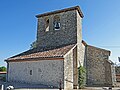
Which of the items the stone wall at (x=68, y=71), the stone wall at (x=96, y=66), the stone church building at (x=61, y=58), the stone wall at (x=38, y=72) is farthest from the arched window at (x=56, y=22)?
the stone wall at (x=38, y=72)

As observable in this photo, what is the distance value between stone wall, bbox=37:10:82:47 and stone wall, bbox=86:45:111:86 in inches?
124

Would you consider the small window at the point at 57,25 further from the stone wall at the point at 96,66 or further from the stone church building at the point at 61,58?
the stone wall at the point at 96,66

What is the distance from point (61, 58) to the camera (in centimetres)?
1396

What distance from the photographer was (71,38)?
57.9 feet

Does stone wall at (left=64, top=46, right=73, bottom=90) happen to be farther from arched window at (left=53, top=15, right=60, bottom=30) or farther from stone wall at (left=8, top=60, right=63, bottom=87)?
arched window at (left=53, top=15, right=60, bottom=30)

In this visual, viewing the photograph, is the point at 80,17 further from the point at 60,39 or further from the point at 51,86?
the point at 51,86

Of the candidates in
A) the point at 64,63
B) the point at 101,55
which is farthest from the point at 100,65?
the point at 64,63

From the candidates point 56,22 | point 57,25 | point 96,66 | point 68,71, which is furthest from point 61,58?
point 96,66

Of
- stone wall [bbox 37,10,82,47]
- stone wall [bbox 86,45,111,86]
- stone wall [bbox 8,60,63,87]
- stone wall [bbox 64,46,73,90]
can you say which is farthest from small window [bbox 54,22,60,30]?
stone wall [bbox 8,60,63,87]

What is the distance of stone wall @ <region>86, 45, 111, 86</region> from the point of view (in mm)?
19547

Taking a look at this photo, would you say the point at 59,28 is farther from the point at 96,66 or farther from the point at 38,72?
the point at 96,66

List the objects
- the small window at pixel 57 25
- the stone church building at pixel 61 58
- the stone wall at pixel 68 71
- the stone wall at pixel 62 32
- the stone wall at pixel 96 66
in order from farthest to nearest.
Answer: the stone wall at pixel 96 66
the small window at pixel 57 25
the stone wall at pixel 62 32
the stone church building at pixel 61 58
the stone wall at pixel 68 71

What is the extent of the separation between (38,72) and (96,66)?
8.35 meters

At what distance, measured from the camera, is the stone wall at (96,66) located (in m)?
19.5
